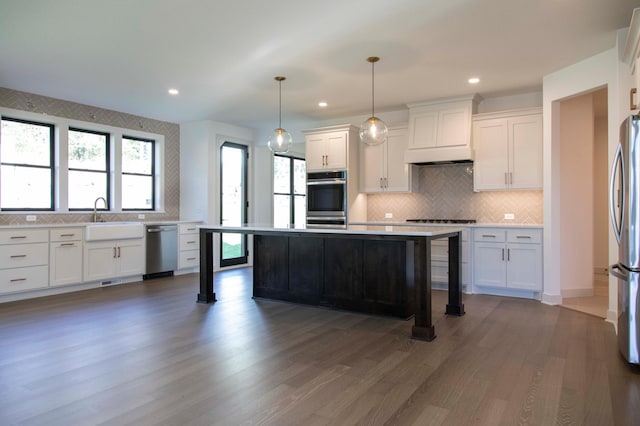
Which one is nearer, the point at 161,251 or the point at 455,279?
the point at 455,279

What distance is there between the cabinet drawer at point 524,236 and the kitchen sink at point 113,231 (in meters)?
5.16

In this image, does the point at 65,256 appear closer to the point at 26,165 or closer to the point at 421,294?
the point at 26,165

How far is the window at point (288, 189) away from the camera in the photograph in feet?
26.6

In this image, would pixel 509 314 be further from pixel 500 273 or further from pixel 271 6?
pixel 271 6

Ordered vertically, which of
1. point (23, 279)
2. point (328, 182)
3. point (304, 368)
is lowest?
point (304, 368)

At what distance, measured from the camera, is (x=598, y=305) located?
15.1 ft

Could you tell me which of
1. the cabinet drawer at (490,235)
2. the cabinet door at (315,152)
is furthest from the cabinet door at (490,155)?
the cabinet door at (315,152)

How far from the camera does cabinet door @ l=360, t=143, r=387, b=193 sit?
627 centimetres

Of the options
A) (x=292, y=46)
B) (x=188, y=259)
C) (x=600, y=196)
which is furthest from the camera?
(x=188, y=259)

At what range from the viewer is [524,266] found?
4.92 metres

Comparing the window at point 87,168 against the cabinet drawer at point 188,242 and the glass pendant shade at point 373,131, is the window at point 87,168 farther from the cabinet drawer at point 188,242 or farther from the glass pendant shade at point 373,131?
the glass pendant shade at point 373,131

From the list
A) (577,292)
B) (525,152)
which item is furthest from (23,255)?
(577,292)

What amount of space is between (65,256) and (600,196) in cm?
812

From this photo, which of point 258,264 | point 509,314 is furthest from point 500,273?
point 258,264
